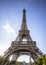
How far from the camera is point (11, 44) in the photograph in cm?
4766

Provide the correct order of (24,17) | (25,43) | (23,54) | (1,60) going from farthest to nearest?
(23,54) < (24,17) < (25,43) < (1,60)

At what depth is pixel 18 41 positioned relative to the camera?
49.1 meters

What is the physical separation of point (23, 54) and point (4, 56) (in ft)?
42.4

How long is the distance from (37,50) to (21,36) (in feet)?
24.5

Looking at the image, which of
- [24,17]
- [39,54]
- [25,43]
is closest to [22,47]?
[25,43]

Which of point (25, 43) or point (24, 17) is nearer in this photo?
point (25, 43)

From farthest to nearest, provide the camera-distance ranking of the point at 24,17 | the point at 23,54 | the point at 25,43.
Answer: the point at 23,54 < the point at 24,17 < the point at 25,43

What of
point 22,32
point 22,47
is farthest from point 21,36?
point 22,47

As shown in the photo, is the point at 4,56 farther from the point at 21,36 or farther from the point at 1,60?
the point at 21,36

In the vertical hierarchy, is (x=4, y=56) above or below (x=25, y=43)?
below

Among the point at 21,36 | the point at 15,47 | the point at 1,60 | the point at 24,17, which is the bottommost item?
the point at 1,60

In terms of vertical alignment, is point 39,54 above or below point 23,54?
below

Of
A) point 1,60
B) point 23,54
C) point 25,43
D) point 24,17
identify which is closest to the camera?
point 1,60

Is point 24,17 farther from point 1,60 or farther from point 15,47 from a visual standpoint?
point 1,60
